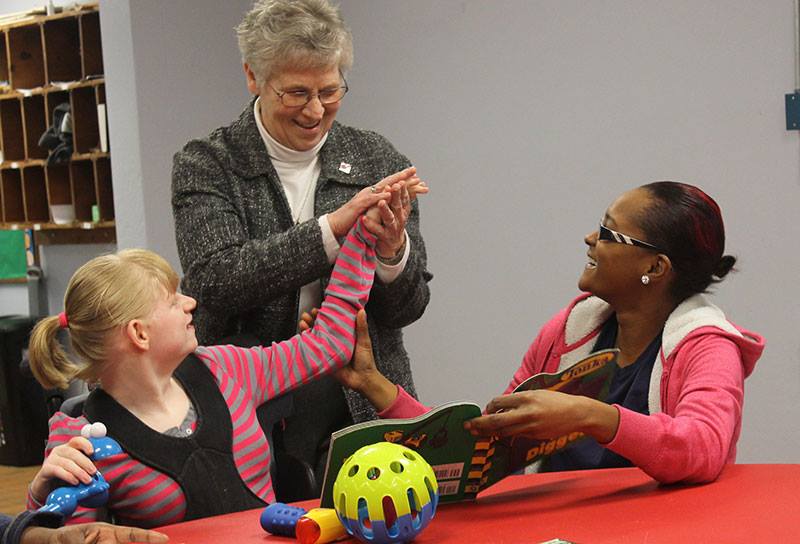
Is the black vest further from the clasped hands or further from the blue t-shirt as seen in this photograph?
the blue t-shirt

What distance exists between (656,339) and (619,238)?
0.22 meters

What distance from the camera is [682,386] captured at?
1890 millimetres

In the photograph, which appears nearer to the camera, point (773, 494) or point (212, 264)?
point (773, 494)

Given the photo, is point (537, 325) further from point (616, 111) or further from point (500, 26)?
point (500, 26)

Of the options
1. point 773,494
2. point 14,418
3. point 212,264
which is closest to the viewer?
point 773,494

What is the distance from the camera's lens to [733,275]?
3.87 meters

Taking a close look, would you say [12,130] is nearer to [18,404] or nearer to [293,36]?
[18,404]

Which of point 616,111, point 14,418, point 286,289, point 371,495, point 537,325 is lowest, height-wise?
point 14,418

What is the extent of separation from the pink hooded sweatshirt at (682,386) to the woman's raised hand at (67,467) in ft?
1.94

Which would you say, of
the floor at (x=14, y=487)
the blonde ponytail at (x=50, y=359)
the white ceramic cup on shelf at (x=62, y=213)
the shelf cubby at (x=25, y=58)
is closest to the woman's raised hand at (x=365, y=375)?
the blonde ponytail at (x=50, y=359)

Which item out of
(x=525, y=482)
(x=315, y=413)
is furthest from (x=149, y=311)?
(x=525, y=482)

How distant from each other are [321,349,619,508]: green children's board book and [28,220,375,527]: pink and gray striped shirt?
0.40 metres

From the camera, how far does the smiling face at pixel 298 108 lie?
2166 mm

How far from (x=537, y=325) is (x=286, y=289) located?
239 centimetres
